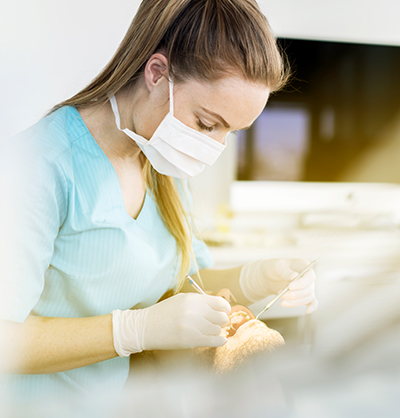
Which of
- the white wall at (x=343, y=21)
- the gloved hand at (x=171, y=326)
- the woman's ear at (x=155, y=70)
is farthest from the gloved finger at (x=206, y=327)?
the white wall at (x=343, y=21)

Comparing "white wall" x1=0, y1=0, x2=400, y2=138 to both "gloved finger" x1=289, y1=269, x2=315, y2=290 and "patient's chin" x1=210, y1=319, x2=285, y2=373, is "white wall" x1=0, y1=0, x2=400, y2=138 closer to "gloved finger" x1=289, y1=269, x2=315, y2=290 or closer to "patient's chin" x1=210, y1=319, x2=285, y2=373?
"patient's chin" x1=210, y1=319, x2=285, y2=373

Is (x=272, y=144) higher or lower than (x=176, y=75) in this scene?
lower

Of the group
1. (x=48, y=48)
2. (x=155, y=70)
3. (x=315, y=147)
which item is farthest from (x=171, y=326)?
(x=315, y=147)

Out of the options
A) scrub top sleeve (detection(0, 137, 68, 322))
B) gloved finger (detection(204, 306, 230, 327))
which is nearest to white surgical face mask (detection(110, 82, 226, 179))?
scrub top sleeve (detection(0, 137, 68, 322))

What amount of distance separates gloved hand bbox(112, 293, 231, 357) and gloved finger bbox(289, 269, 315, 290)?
0.19 metres

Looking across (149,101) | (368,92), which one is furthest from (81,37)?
(368,92)

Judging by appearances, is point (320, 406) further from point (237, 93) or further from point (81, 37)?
point (81, 37)

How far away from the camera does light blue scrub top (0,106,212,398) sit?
0.54 metres

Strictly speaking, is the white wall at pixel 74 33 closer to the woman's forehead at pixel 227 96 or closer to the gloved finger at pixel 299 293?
the woman's forehead at pixel 227 96

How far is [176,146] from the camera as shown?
70 cm

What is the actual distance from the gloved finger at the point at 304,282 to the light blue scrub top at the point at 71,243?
0.26 meters

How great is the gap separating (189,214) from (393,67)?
1.58 metres

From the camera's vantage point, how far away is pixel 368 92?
188cm

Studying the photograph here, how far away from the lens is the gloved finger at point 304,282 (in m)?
0.75
